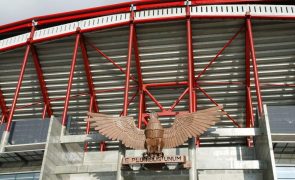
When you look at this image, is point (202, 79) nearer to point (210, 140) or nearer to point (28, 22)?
point (210, 140)

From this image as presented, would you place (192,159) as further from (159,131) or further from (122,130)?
(122,130)

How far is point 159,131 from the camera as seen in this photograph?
16.8 meters

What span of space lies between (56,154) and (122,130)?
3992mm

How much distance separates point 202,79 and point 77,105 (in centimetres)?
968

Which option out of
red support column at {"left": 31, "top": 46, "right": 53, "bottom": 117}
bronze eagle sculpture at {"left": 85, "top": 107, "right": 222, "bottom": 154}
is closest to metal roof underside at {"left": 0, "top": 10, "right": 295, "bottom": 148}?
red support column at {"left": 31, "top": 46, "right": 53, "bottom": 117}

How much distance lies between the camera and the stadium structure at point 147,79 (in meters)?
18.5

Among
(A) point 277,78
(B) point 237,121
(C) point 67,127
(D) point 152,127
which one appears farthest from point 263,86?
(C) point 67,127

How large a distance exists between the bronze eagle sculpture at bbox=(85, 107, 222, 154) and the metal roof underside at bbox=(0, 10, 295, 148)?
5.46 metres

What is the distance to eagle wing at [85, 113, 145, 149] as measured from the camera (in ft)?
57.5

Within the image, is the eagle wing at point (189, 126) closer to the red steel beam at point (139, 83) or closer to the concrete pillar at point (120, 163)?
the concrete pillar at point (120, 163)

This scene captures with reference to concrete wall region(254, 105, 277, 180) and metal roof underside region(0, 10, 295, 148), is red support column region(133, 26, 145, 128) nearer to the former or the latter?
metal roof underside region(0, 10, 295, 148)

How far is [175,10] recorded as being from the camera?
23375 millimetres

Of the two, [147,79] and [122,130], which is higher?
[147,79]

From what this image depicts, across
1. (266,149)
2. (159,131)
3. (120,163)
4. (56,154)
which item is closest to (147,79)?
(56,154)
